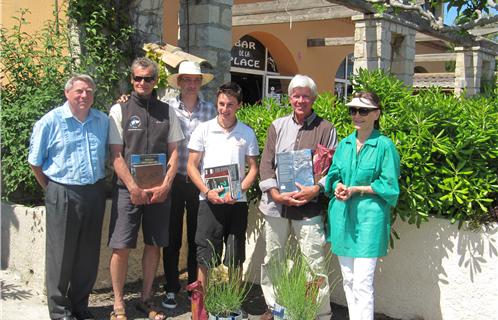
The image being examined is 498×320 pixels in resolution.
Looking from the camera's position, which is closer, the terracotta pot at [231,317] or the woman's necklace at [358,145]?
the woman's necklace at [358,145]

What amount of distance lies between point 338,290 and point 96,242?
7.27ft

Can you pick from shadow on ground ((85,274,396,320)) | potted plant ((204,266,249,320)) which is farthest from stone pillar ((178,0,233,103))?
potted plant ((204,266,249,320))

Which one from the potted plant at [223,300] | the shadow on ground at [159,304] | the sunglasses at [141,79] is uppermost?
the sunglasses at [141,79]

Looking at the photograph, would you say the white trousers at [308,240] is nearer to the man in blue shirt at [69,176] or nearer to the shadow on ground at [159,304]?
the shadow on ground at [159,304]

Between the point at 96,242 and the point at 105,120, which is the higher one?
the point at 105,120

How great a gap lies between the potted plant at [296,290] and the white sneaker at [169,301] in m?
1.07

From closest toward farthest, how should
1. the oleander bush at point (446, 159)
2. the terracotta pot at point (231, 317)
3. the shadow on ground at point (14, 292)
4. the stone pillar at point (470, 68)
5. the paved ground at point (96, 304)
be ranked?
the terracotta pot at point (231, 317) < the oleander bush at point (446, 159) < the paved ground at point (96, 304) < the shadow on ground at point (14, 292) < the stone pillar at point (470, 68)

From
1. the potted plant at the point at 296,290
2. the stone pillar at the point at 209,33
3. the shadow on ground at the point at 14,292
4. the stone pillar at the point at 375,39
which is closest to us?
the potted plant at the point at 296,290

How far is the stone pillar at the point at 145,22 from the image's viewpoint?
6281 mm

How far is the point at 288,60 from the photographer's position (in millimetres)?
14672

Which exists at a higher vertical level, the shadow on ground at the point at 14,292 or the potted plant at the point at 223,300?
the potted plant at the point at 223,300

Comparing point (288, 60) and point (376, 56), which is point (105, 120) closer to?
point (376, 56)

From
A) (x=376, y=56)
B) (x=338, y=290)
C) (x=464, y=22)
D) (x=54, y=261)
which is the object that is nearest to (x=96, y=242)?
(x=54, y=261)

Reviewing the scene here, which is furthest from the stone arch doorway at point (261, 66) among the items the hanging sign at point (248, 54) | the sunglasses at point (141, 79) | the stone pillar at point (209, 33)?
the sunglasses at point (141, 79)
